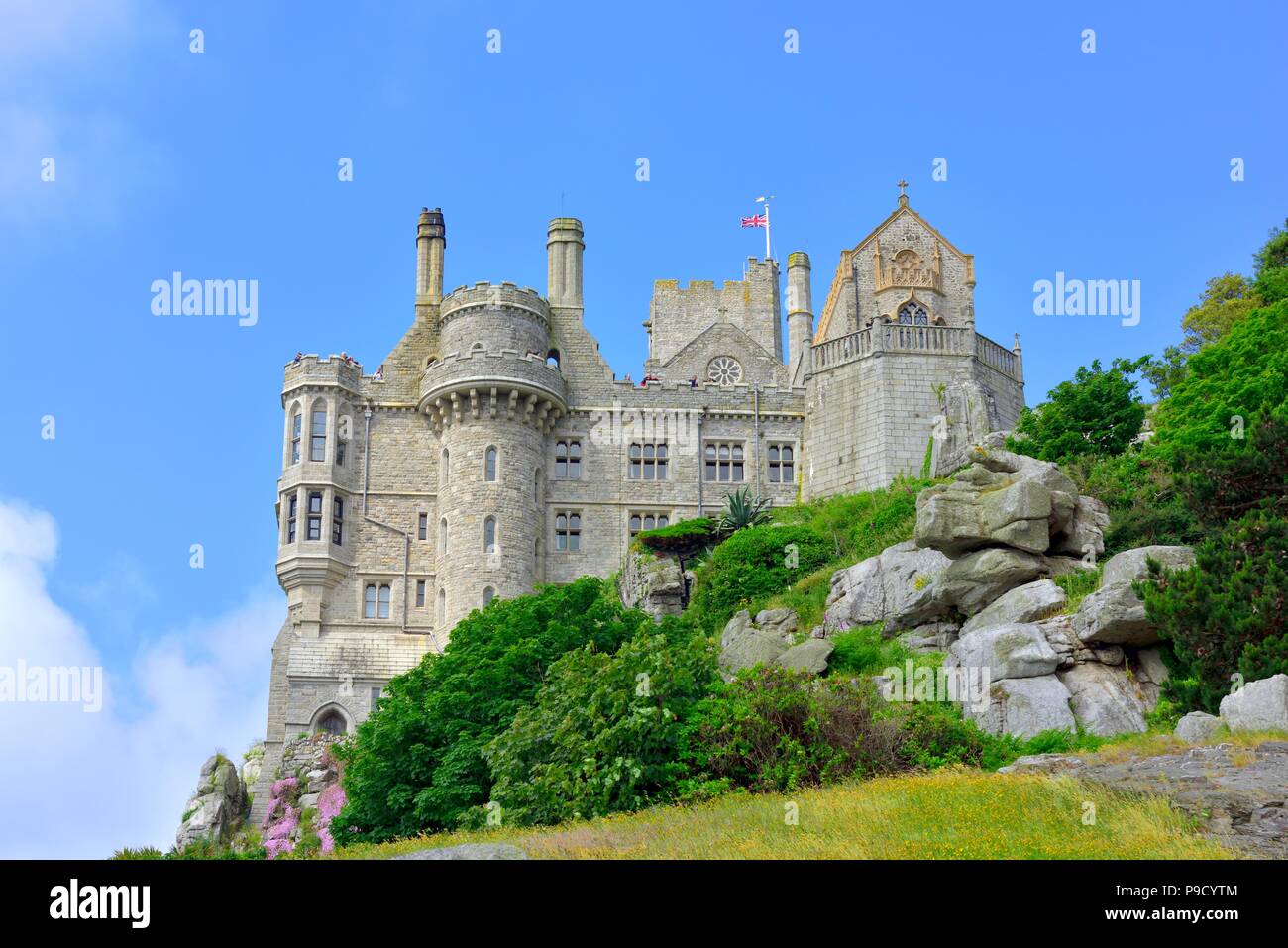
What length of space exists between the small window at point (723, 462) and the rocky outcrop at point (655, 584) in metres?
7.50

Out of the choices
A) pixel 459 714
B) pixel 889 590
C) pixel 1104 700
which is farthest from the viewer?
pixel 459 714

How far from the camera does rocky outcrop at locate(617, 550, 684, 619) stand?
47250 mm

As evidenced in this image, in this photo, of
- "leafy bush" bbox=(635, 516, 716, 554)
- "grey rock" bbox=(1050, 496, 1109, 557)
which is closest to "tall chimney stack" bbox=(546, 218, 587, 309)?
"leafy bush" bbox=(635, 516, 716, 554)

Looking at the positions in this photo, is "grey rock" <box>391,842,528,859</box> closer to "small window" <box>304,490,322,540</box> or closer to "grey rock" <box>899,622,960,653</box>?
"grey rock" <box>899,622,960,653</box>

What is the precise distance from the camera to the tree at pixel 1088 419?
43.8 metres

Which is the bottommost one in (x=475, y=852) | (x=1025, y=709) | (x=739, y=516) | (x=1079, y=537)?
(x=475, y=852)

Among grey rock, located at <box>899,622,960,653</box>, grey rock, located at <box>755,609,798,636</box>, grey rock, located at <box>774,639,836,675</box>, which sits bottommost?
grey rock, located at <box>774,639,836,675</box>

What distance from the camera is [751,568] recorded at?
148 feet

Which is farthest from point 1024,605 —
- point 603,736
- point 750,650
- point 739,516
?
point 739,516

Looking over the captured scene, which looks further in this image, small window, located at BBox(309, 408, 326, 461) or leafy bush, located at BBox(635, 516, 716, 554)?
small window, located at BBox(309, 408, 326, 461)

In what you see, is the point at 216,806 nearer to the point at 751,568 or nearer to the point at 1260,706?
the point at 751,568

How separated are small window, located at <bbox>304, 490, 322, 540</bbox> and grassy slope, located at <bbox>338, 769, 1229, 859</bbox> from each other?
28.8m

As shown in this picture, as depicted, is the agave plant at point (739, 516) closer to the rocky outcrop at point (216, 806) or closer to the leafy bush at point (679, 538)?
Result: the leafy bush at point (679, 538)

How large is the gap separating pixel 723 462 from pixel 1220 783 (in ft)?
114
